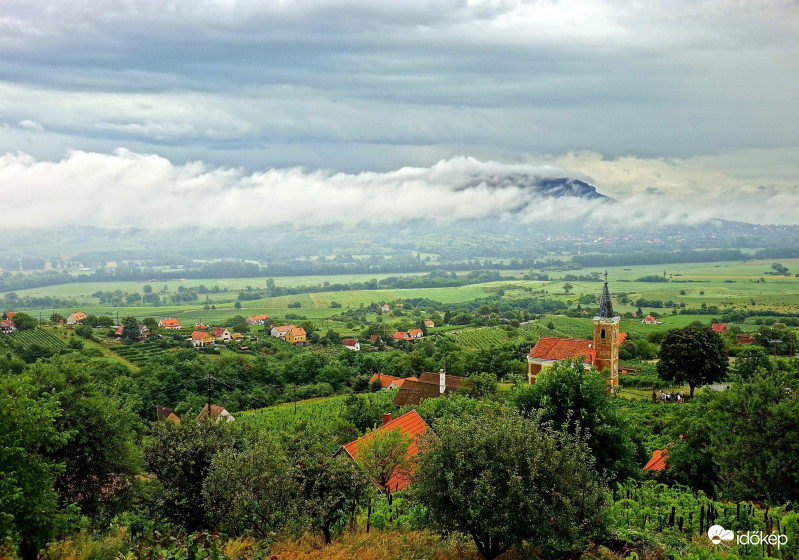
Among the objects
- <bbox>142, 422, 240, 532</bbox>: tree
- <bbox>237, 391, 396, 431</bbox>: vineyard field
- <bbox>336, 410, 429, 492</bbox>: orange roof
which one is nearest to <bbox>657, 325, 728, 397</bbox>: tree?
<bbox>237, 391, 396, 431</bbox>: vineyard field

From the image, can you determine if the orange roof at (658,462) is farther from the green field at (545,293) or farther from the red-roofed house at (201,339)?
the green field at (545,293)

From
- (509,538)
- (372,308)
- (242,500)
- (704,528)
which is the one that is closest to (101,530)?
(242,500)

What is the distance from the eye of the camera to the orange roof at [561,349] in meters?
38.2

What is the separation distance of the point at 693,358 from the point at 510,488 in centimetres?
3124

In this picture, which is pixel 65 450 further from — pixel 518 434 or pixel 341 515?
pixel 518 434

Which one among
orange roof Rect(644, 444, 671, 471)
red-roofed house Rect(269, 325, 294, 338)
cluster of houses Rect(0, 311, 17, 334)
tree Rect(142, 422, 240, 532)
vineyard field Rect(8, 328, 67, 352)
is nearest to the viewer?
tree Rect(142, 422, 240, 532)

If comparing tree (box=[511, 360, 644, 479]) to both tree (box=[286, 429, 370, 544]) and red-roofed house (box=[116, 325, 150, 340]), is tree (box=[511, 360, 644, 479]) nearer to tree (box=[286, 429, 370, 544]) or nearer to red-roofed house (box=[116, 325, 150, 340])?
tree (box=[286, 429, 370, 544])

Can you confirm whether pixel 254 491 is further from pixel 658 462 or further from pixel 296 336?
pixel 296 336

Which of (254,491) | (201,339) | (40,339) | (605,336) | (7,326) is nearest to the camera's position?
(254,491)

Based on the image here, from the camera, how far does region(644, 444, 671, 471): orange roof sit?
68.6ft

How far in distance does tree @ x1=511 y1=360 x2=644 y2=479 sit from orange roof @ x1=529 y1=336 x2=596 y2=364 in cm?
2047

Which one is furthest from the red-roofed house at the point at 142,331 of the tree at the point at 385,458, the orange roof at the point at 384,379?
the tree at the point at 385,458

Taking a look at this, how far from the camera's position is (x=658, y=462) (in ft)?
70.6

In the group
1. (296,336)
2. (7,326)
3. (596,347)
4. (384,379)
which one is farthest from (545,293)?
(7,326)
